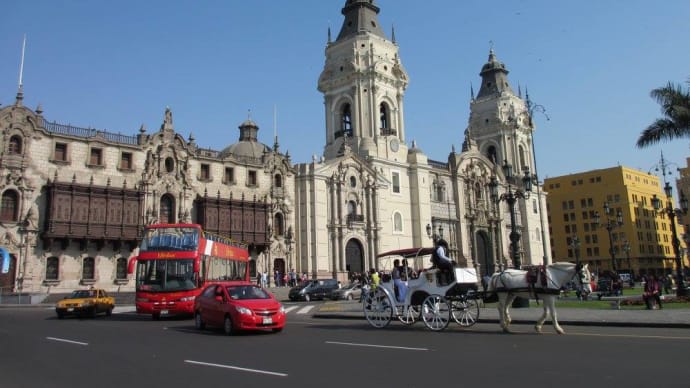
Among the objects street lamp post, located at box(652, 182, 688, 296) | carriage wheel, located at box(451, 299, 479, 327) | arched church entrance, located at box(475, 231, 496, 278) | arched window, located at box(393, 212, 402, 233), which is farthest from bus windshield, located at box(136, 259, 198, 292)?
arched church entrance, located at box(475, 231, 496, 278)

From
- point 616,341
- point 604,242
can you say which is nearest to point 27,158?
point 616,341

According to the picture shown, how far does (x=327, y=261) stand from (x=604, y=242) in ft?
205

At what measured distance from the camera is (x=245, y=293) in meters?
15.4

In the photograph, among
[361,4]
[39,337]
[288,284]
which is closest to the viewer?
[39,337]

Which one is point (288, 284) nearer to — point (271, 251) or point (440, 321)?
point (271, 251)

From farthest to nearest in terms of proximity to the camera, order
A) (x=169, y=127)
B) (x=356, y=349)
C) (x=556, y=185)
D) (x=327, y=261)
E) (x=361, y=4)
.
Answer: (x=556, y=185), (x=361, y=4), (x=327, y=261), (x=169, y=127), (x=356, y=349)

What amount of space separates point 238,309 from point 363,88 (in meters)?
43.1

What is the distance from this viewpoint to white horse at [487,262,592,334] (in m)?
13.5

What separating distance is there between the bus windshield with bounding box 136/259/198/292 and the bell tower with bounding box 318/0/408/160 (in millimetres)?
33811

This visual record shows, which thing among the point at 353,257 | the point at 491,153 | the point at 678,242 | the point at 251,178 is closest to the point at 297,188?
the point at 251,178

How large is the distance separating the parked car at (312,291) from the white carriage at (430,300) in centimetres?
1989

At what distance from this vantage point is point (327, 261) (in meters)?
48.5

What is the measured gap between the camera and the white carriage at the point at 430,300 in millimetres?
14602

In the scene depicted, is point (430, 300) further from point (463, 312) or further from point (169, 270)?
point (169, 270)
